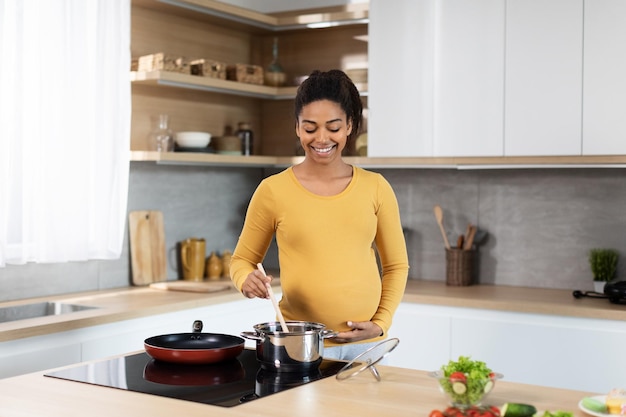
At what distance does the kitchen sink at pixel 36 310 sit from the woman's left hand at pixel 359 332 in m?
1.51

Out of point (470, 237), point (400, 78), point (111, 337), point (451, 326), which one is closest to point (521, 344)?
point (451, 326)

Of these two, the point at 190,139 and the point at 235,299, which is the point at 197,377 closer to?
the point at 235,299

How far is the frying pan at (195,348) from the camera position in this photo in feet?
7.33

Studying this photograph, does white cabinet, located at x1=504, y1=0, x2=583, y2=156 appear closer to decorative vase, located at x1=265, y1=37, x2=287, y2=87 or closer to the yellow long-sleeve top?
decorative vase, located at x1=265, y1=37, x2=287, y2=87

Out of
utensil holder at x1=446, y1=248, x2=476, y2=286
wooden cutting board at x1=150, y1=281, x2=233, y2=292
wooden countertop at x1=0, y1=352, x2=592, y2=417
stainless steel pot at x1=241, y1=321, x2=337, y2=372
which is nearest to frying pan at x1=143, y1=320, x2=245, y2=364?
stainless steel pot at x1=241, y1=321, x2=337, y2=372

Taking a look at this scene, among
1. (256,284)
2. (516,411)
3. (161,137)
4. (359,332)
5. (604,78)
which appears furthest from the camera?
(161,137)

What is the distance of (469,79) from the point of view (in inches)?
163

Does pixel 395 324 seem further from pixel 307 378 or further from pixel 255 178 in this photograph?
pixel 307 378

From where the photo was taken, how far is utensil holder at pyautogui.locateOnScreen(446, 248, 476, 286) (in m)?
4.41

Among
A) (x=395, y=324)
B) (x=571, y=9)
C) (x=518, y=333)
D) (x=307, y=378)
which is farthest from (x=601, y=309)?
(x=307, y=378)

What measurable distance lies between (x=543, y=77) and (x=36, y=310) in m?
2.41

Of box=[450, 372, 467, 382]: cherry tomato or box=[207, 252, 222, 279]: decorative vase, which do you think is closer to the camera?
box=[450, 372, 467, 382]: cherry tomato

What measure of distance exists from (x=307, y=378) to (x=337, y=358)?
42cm

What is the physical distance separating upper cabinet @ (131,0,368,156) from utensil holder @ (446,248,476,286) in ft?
3.09
